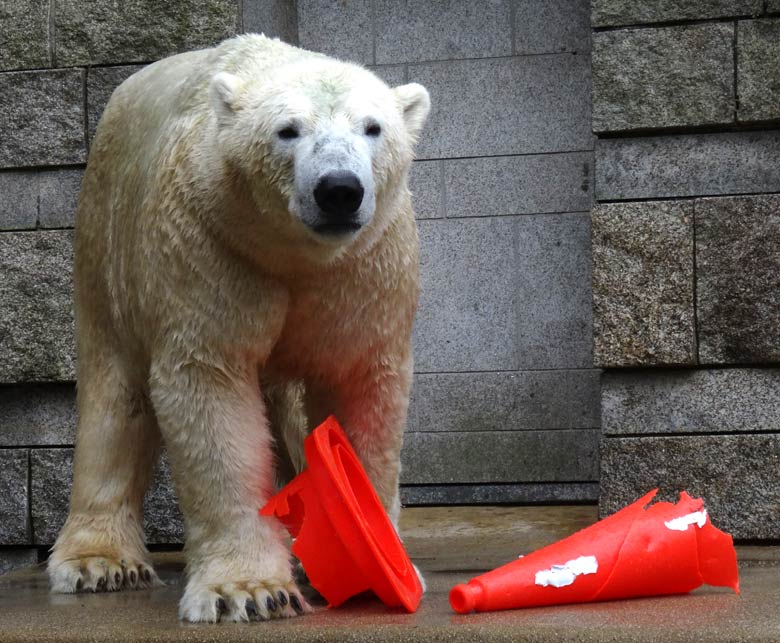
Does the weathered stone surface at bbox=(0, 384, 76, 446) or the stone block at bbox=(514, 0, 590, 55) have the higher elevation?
the stone block at bbox=(514, 0, 590, 55)

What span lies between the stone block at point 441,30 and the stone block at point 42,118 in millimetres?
1547

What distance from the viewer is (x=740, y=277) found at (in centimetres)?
515

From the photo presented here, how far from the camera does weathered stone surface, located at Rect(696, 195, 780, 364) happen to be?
512 centimetres

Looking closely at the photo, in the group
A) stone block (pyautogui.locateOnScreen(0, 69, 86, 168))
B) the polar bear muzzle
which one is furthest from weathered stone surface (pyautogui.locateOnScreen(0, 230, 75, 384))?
the polar bear muzzle

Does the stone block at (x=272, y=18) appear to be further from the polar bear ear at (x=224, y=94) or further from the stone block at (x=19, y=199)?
the polar bear ear at (x=224, y=94)

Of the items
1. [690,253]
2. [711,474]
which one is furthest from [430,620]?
[690,253]

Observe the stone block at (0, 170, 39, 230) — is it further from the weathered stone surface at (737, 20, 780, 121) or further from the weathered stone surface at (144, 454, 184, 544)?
the weathered stone surface at (737, 20, 780, 121)

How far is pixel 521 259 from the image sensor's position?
644cm

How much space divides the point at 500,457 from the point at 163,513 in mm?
1622

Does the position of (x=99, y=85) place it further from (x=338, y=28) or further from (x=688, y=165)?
(x=688, y=165)

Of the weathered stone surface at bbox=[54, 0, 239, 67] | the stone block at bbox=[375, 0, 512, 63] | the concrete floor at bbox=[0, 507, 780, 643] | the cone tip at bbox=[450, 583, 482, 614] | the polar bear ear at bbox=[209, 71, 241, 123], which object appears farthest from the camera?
the stone block at bbox=[375, 0, 512, 63]

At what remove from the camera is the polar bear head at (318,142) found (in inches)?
125

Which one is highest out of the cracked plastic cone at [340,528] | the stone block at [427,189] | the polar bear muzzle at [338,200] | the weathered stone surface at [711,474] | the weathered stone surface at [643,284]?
the polar bear muzzle at [338,200]

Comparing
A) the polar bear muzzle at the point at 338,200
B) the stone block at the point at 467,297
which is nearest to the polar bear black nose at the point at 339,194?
the polar bear muzzle at the point at 338,200
